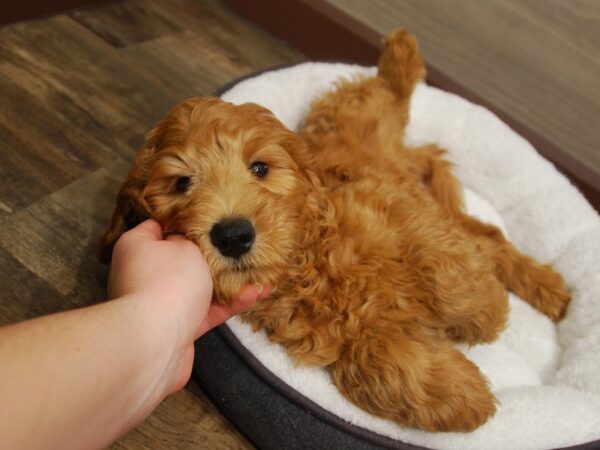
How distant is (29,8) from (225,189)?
2130 millimetres

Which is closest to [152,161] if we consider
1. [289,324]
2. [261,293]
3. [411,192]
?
[261,293]

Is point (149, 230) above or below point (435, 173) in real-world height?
above

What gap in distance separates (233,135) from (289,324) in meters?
0.54

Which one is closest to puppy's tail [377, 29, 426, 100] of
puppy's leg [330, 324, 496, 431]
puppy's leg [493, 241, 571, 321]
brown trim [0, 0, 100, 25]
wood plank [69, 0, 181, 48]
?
puppy's leg [493, 241, 571, 321]

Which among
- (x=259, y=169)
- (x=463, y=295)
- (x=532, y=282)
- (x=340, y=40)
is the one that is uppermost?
(x=259, y=169)

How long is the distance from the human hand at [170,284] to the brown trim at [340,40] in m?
2.09

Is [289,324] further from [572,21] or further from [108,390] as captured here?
[572,21]

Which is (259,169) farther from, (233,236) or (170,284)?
(170,284)

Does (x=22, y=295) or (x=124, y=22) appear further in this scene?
(x=124, y=22)

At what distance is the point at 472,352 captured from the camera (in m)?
1.93

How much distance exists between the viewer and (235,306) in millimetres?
1354

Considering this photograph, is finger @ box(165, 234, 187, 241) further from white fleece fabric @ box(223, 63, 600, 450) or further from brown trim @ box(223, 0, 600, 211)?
brown trim @ box(223, 0, 600, 211)

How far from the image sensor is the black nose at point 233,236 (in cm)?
123

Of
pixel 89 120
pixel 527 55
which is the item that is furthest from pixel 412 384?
pixel 527 55
